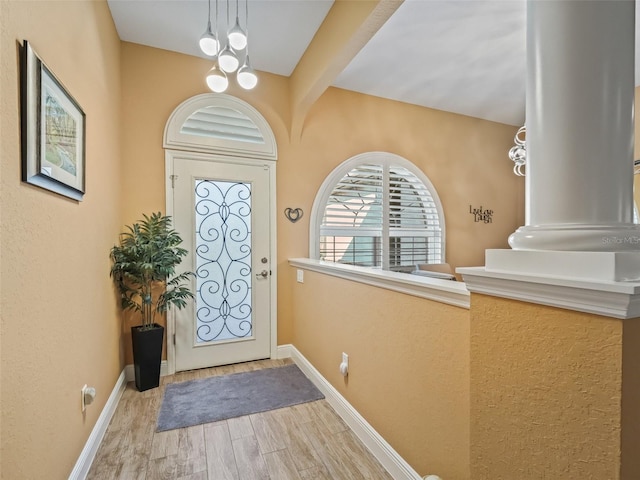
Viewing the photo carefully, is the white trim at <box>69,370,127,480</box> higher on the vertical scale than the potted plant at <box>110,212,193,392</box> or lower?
lower

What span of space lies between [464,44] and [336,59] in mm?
1308

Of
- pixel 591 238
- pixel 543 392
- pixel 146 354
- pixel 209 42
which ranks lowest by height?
pixel 146 354

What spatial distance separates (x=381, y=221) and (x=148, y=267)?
253cm

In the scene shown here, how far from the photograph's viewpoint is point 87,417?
1702 millimetres

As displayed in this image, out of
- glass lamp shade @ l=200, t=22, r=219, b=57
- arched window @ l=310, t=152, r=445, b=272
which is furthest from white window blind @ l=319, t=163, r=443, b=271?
glass lamp shade @ l=200, t=22, r=219, b=57

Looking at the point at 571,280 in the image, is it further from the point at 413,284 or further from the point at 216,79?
the point at 216,79

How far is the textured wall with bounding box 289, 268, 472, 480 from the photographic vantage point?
1.22m

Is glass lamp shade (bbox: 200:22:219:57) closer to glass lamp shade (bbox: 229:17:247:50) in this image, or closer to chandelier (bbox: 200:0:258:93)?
chandelier (bbox: 200:0:258:93)

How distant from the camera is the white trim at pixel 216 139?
2.84 m

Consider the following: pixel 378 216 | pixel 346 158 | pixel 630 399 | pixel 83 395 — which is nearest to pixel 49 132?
pixel 83 395

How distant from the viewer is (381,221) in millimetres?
3762

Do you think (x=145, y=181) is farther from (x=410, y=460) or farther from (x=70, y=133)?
(x=410, y=460)

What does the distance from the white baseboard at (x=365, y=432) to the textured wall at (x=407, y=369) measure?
0.13 ft

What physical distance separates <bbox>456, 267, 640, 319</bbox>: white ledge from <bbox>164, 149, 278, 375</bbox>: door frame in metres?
2.41
